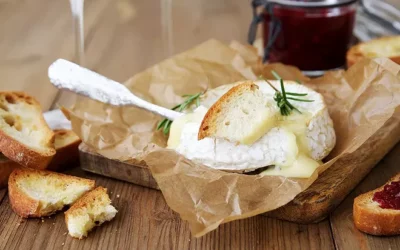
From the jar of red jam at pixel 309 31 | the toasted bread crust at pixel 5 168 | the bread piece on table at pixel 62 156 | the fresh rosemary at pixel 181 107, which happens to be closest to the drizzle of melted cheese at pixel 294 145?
the fresh rosemary at pixel 181 107

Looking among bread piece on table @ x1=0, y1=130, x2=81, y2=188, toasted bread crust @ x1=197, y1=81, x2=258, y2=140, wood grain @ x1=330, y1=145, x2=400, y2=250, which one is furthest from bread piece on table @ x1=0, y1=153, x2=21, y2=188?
wood grain @ x1=330, y1=145, x2=400, y2=250

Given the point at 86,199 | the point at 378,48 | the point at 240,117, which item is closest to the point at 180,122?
the point at 240,117

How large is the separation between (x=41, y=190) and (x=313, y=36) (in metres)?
1.32

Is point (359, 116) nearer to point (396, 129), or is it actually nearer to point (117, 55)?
point (396, 129)

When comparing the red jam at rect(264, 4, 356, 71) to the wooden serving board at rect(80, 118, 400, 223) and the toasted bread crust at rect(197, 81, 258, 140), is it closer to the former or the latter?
the wooden serving board at rect(80, 118, 400, 223)

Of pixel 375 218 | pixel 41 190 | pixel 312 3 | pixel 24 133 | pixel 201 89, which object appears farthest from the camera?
pixel 312 3

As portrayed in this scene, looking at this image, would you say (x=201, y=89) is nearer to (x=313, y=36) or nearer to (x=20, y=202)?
(x=313, y=36)

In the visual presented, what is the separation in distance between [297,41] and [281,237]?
3.88 feet

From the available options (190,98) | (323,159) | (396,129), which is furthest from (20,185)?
(396,129)

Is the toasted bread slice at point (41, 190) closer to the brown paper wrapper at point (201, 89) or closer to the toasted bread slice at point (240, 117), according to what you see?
the brown paper wrapper at point (201, 89)

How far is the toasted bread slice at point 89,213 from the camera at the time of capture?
1.57 m

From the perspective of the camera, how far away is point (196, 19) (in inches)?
154

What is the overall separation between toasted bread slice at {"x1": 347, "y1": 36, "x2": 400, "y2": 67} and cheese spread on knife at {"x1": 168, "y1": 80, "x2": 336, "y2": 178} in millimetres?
858

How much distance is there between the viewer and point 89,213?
5.26 feet
